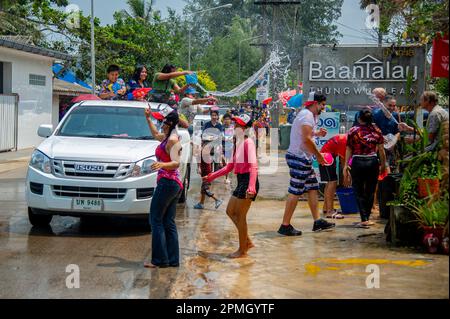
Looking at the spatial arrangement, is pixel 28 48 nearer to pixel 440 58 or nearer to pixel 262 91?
pixel 262 91

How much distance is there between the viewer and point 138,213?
405 inches

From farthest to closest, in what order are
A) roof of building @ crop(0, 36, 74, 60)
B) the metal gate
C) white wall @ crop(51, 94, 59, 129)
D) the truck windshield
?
white wall @ crop(51, 94, 59, 129), the metal gate, roof of building @ crop(0, 36, 74, 60), the truck windshield

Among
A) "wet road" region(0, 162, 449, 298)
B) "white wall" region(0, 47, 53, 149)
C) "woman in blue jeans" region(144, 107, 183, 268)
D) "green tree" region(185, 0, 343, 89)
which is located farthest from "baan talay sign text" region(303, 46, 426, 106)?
"green tree" region(185, 0, 343, 89)

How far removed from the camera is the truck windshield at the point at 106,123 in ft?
37.8

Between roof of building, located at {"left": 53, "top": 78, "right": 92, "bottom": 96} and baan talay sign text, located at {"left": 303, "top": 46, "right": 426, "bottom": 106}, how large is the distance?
20.6 meters

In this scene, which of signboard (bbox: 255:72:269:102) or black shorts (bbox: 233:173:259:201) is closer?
black shorts (bbox: 233:173:259:201)

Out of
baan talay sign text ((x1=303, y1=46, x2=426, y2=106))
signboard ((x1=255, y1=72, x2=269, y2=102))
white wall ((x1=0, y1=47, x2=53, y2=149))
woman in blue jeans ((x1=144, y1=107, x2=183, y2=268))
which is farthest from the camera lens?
signboard ((x1=255, y1=72, x2=269, y2=102))

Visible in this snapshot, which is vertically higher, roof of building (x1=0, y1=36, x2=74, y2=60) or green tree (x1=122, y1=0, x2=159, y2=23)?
green tree (x1=122, y1=0, x2=159, y2=23)

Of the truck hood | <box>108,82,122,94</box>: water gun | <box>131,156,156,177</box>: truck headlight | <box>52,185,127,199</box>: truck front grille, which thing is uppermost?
<box>108,82,122,94</box>: water gun

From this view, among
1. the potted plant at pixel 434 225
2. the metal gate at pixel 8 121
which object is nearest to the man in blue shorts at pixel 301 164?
the potted plant at pixel 434 225

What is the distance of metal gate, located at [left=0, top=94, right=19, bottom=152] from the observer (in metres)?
25.6

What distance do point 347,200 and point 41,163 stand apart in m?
5.26

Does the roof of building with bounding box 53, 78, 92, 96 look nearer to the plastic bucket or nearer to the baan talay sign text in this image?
the baan talay sign text
